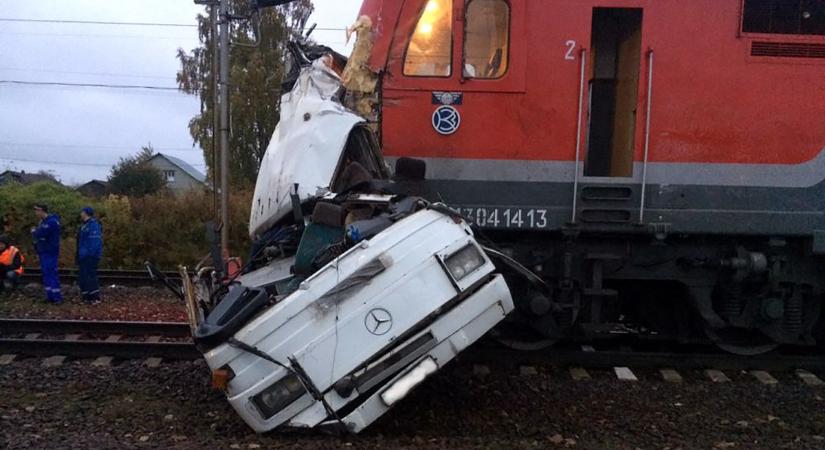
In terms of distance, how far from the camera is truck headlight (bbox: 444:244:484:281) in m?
4.29

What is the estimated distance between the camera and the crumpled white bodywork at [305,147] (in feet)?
17.9

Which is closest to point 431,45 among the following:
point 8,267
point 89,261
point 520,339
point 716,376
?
point 520,339

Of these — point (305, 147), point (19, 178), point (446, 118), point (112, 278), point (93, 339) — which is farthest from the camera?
point (19, 178)

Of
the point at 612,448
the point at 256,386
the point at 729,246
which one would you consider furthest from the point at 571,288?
the point at 256,386

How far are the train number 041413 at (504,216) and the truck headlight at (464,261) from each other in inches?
54.6

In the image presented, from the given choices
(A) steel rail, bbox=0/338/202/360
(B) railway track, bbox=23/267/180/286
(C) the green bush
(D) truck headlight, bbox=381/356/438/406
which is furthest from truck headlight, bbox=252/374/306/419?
(C) the green bush

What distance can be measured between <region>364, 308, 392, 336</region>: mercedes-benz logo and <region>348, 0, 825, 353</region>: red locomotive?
1.84 m

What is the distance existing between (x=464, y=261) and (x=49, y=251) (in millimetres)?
7897

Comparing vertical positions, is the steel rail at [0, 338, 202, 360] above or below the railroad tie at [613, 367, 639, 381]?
below

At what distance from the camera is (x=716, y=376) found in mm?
6184

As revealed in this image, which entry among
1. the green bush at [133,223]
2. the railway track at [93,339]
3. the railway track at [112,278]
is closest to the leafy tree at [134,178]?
the green bush at [133,223]

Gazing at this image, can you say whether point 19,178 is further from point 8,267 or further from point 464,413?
point 464,413

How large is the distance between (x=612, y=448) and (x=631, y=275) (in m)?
2.09

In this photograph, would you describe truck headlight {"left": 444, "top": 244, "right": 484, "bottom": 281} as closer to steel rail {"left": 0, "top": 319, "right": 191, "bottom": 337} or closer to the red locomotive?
the red locomotive
